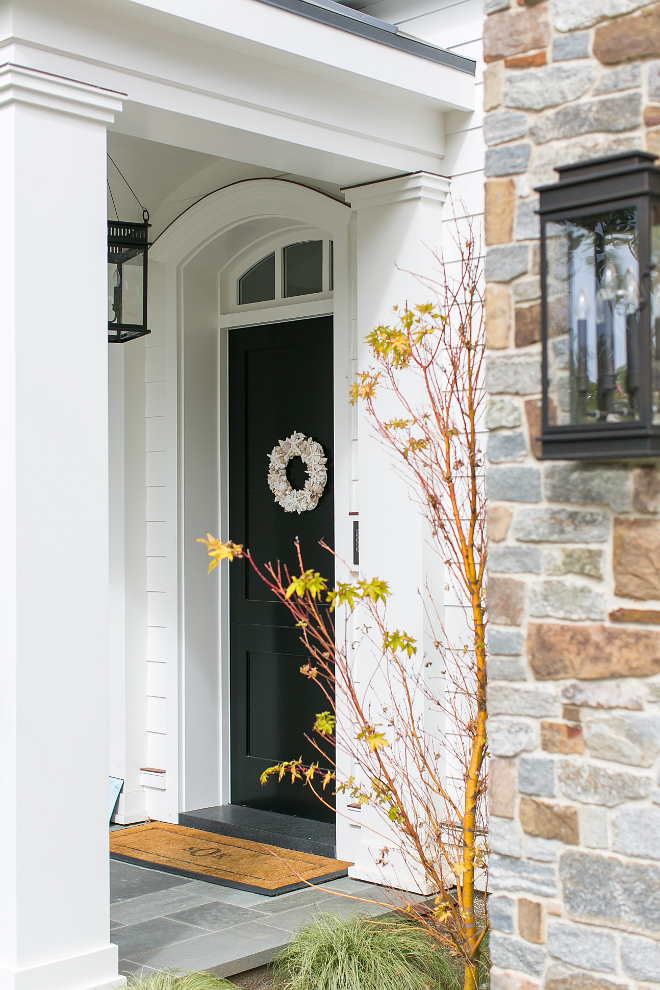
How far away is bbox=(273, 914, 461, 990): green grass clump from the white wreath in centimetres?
197

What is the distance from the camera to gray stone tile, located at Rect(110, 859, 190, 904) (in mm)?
4121

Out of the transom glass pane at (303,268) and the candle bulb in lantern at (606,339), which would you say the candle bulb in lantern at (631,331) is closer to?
the candle bulb in lantern at (606,339)

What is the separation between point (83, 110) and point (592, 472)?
5.85ft

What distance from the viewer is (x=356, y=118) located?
3.87m

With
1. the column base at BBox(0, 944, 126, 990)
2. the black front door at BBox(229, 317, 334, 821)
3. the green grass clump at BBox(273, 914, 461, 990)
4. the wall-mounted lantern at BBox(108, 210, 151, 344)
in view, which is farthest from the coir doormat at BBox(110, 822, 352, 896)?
the wall-mounted lantern at BBox(108, 210, 151, 344)

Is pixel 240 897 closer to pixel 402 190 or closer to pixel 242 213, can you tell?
pixel 402 190

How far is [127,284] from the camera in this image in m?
4.33

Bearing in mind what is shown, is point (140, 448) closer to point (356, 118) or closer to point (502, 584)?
point (356, 118)

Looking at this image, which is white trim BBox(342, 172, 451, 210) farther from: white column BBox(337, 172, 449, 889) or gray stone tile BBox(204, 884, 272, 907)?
gray stone tile BBox(204, 884, 272, 907)

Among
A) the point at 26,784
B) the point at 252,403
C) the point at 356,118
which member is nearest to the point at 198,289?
the point at 252,403

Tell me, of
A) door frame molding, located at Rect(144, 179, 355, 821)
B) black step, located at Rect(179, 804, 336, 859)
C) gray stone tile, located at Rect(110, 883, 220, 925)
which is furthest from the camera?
door frame molding, located at Rect(144, 179, 355, 821)

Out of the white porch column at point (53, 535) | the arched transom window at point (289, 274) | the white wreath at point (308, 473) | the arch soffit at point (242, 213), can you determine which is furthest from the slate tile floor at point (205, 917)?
the arch soffit at point (242, 213)

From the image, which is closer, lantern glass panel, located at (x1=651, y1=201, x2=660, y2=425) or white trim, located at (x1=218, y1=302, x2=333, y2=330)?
lantern glass panel, located at (x1=651, y1=201, x2=660, y2=425)

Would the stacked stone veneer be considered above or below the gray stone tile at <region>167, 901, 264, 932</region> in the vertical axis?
above
